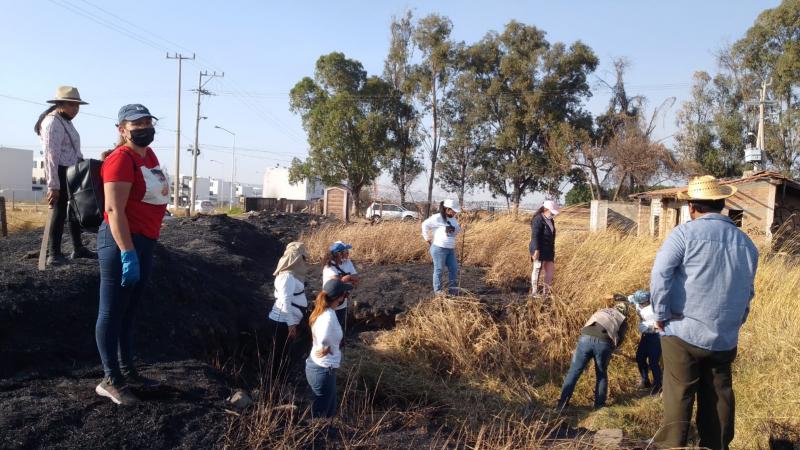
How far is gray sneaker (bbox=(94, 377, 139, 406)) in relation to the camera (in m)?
3.14

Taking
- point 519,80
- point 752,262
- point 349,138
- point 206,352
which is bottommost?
point 206,352

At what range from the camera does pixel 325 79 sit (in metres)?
33.7

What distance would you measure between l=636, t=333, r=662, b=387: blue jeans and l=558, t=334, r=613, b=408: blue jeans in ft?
2.12

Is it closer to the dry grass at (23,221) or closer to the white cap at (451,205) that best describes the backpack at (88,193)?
the white cap at (451,205)

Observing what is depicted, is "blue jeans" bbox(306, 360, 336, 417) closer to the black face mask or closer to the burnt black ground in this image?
the burnt black ground

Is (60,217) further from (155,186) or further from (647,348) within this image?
(647,348)

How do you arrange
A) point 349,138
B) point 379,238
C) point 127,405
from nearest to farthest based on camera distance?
point 127,405
point 379,238
point 349,138

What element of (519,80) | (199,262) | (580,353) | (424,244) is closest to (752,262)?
(580,353)

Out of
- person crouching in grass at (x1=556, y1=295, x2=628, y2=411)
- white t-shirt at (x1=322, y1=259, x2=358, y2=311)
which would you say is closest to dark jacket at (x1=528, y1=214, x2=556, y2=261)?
person crouching in grass at (x1=556, y1=295, x2=628, y2=411)

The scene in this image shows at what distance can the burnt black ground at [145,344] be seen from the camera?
2957 millimetres

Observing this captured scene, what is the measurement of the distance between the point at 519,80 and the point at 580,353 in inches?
1047

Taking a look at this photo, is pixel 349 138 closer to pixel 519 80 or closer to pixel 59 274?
pixel 519 80

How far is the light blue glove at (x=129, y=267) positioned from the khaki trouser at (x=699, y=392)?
301 cm

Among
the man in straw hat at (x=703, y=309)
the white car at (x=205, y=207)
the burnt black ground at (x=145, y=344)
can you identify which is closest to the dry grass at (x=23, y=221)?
the burnt black ground at (x=145, y=344)
